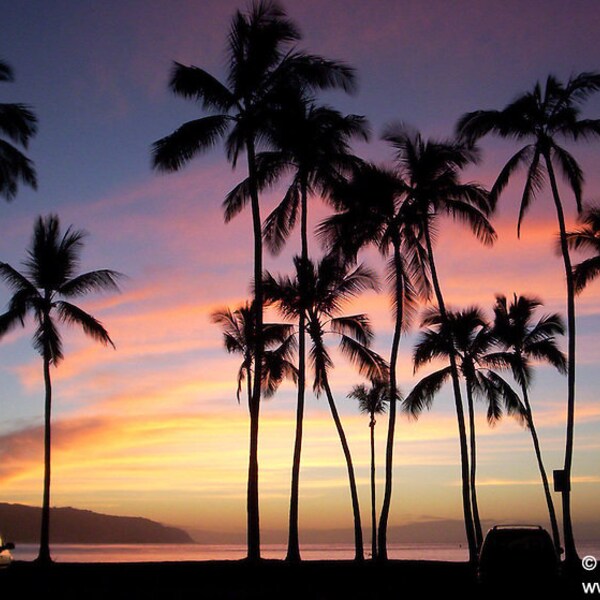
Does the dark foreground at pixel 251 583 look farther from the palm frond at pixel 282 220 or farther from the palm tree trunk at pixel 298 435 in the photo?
the palm frond at pixel 282 220

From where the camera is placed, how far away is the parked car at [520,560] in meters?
15.8

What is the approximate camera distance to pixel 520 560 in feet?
52.6

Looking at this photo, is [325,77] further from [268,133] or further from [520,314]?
[520,314]

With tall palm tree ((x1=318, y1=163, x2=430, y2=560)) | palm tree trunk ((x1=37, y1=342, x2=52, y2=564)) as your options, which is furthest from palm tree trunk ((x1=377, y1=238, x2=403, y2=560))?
palm tree trunk ((x1=37, y1=342, x2=52, y2=564))

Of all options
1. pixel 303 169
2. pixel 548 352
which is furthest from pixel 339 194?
pixel 548 352

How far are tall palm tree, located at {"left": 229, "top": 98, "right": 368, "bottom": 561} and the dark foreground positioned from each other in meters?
4.74

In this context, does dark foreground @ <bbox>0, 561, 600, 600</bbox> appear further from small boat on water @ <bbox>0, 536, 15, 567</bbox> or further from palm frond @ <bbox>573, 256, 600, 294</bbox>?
palm frond @ <bbox>573, 256, 600, 294</bbox>

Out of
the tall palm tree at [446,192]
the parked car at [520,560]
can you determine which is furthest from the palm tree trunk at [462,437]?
the parked car at [520,560]

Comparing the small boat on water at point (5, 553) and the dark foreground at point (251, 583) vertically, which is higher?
the small boat on water at point (5, 553)

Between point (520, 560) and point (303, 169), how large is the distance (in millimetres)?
21397

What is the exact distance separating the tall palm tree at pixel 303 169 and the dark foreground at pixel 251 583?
4739 mm

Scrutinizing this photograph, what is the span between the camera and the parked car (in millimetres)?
15844

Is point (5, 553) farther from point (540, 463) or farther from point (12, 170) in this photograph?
point (540, 463)

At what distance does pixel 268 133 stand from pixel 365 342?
12567 millimetres
